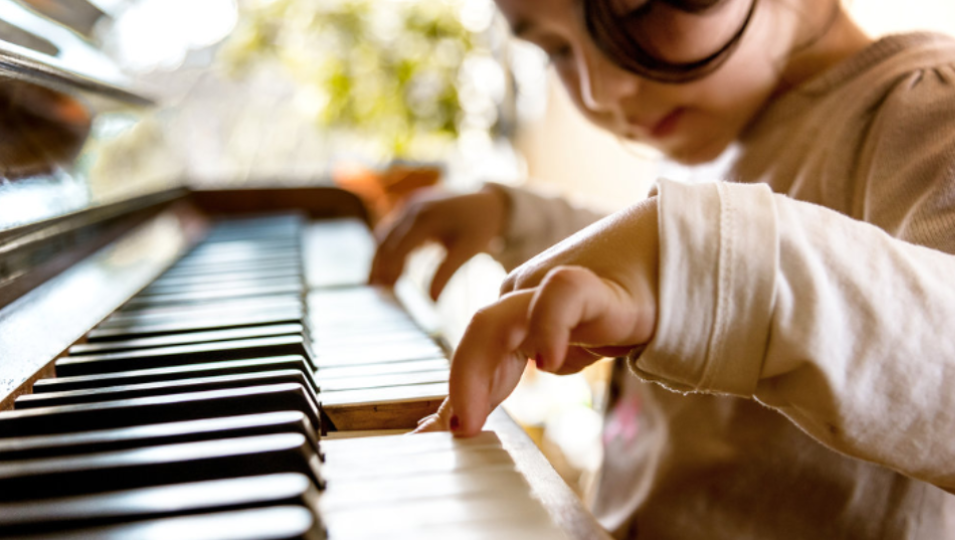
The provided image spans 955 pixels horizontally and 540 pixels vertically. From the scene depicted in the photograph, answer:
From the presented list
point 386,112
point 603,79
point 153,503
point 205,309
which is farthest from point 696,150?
point 386,112

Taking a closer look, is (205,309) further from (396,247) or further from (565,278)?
(565,278)

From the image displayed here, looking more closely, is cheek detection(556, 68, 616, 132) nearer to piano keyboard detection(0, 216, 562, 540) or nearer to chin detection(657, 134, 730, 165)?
chin detection(657, 134, 730, 165)

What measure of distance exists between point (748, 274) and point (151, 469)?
Result: 0.33m

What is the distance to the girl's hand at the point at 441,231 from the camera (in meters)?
0.93

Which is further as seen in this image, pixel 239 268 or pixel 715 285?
pixel 239 268

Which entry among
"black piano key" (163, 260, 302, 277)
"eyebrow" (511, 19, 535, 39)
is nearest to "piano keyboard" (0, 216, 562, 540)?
"black piano key" (163, 260, 302, 277)

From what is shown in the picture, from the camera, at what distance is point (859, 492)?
25.2 inches

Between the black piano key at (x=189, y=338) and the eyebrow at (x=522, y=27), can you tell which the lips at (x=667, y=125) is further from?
the black piano key at (x=189, y=338)

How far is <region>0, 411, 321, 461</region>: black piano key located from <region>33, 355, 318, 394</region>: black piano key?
93 mm

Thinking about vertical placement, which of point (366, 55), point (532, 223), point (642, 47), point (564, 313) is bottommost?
point (532, 223)

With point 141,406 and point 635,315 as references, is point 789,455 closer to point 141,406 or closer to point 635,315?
point 635,315

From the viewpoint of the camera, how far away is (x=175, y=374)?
501 millimetres

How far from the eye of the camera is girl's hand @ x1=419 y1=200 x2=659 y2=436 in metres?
0.35

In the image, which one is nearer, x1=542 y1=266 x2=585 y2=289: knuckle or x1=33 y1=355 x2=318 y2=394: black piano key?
x1=542 y1=266 x2=585 y2=289: knuckle
